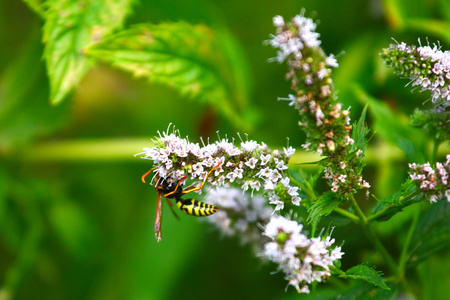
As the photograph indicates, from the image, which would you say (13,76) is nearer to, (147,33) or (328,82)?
(147,33)

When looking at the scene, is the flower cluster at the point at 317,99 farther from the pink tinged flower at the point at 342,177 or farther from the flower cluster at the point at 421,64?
the flower cluster at the point at 421,64

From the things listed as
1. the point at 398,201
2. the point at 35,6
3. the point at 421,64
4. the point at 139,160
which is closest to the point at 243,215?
the point at 398,201

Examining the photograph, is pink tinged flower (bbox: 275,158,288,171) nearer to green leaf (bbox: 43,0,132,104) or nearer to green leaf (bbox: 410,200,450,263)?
green leaf (bbox: 410,200,450,263)

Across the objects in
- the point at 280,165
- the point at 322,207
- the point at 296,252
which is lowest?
the point at 296,252

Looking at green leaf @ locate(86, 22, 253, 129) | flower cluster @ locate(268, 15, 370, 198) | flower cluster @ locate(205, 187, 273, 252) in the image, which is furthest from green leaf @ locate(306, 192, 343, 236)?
green leaf @ locate(86, 22, 253, 129)

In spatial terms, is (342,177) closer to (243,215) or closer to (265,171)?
(265,171)

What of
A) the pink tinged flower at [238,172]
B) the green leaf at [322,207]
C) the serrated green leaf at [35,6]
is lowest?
the green leaf at [322,207]

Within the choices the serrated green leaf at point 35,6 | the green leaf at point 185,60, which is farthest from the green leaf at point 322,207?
the serrated green leaf at point 35,6
